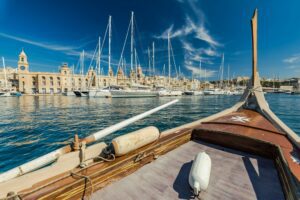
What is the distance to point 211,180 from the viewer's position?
319cm

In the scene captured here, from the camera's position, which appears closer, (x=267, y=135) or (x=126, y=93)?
(x=267, y=135)

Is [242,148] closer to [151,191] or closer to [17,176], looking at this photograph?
[151,191]

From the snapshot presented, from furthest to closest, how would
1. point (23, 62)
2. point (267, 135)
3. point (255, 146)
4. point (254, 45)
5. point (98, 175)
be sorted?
point (23, 62)
point (254, 45)
point (267, 135)
point (255, 146)
point (98, 175)

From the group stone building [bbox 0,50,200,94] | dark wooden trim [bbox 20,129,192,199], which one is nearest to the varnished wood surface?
dark wooden trim [bbox 20,129,192,199]

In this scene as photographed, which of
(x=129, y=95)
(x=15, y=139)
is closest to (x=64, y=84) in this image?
(x=129, y=95)

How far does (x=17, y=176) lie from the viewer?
2.62 metres

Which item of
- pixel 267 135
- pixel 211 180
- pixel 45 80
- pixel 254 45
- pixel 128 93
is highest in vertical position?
pixel 45 80

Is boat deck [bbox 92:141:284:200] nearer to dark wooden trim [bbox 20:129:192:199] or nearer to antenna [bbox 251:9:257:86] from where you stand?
dark wooden trim [bbox 20:129:192:199]

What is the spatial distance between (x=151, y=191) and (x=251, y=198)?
73.1 inches

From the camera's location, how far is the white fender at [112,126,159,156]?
3.25 m

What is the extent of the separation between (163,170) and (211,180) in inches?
42.0

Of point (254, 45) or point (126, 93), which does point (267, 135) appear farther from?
point (126, 93)

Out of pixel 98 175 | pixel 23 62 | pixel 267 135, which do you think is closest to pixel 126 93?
pixel 267 135

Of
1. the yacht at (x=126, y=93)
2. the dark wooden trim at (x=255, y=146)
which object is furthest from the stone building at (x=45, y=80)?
the dark wooden trim at (x=255, y=146)
